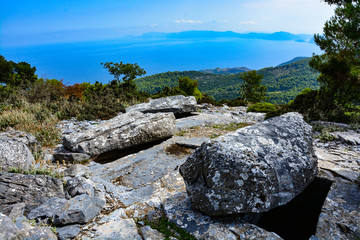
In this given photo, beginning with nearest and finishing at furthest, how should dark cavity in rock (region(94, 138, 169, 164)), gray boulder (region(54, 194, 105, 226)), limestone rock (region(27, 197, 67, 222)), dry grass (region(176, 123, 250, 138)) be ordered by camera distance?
gray boulder (region(54, 194, 105, 226))
limestone rock (region(27, 197, 67, 222))
dark cavity in rock (region(94, 138, 169, 164))
dry grass (region(176, 123, 250, 138))

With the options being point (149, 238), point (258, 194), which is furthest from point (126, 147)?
point (258, 194)

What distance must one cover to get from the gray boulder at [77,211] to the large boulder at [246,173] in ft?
6.49

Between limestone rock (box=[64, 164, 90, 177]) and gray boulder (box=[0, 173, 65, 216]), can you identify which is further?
limestone rock (box=[64, 164, 90, 177])

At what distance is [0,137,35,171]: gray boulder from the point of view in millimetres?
5434

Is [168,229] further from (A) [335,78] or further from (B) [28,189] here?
(A) [335,78]

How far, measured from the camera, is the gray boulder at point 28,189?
14.2 feet

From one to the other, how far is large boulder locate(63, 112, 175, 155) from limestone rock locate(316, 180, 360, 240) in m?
6.19

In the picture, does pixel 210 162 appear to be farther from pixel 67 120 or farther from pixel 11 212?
pixel 67 120

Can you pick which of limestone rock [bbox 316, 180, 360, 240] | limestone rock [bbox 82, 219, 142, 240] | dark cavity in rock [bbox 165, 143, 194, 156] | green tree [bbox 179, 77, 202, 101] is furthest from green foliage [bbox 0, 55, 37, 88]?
limestone rock [bbox 316, 180, 360, 240]

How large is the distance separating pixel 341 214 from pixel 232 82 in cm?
11525

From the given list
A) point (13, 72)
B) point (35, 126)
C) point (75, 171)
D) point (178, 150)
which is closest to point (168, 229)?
point (75, 171)

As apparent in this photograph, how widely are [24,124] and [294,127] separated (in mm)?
10891

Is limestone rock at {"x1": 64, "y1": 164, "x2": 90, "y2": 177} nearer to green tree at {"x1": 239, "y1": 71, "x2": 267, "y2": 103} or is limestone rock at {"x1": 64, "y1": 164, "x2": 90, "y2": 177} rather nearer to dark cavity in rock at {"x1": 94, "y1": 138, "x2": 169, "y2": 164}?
dark cavity in rock at {"x1": 94, "y1": 138, "x2": 169, "y2": 164}

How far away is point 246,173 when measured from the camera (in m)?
3.77
